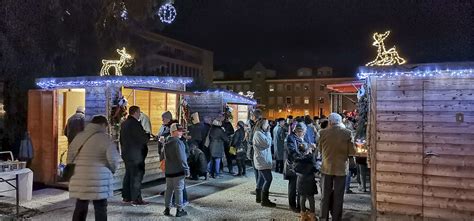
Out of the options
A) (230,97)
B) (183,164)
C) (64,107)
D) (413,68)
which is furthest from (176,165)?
(230,97)

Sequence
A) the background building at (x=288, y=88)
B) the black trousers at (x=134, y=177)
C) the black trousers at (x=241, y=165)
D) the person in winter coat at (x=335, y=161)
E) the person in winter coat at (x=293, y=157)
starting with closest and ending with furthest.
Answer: the person in winter coat at (x=335, y=161) < the person in winter coat at (x=293, y=157) < the black trousers at (x=134, y=177) < the black trousers at (x=241, y=165) < the background building at (x=288, y=88)

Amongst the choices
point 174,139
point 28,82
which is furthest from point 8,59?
point 174,139

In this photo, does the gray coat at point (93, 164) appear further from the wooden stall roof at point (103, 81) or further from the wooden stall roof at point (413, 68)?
the wooden stall roof at point (103, 81)

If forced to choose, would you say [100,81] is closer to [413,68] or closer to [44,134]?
[44,134]

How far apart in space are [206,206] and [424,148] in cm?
440

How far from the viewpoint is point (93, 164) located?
249 inches

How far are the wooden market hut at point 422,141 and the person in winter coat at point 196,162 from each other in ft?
20.0

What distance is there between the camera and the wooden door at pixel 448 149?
23.8 ft

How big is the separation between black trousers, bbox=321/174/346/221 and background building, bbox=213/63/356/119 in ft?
185

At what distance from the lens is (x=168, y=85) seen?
48.5 ft

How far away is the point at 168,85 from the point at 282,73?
184 ft

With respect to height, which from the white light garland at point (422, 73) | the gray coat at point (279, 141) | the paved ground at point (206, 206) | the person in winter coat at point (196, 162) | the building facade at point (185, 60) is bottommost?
the paved ground at point (206, 206)

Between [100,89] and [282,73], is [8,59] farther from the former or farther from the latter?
[282,73]

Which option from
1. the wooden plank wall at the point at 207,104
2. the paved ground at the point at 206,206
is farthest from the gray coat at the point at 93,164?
the wooden plank wall at the point at 207,104
